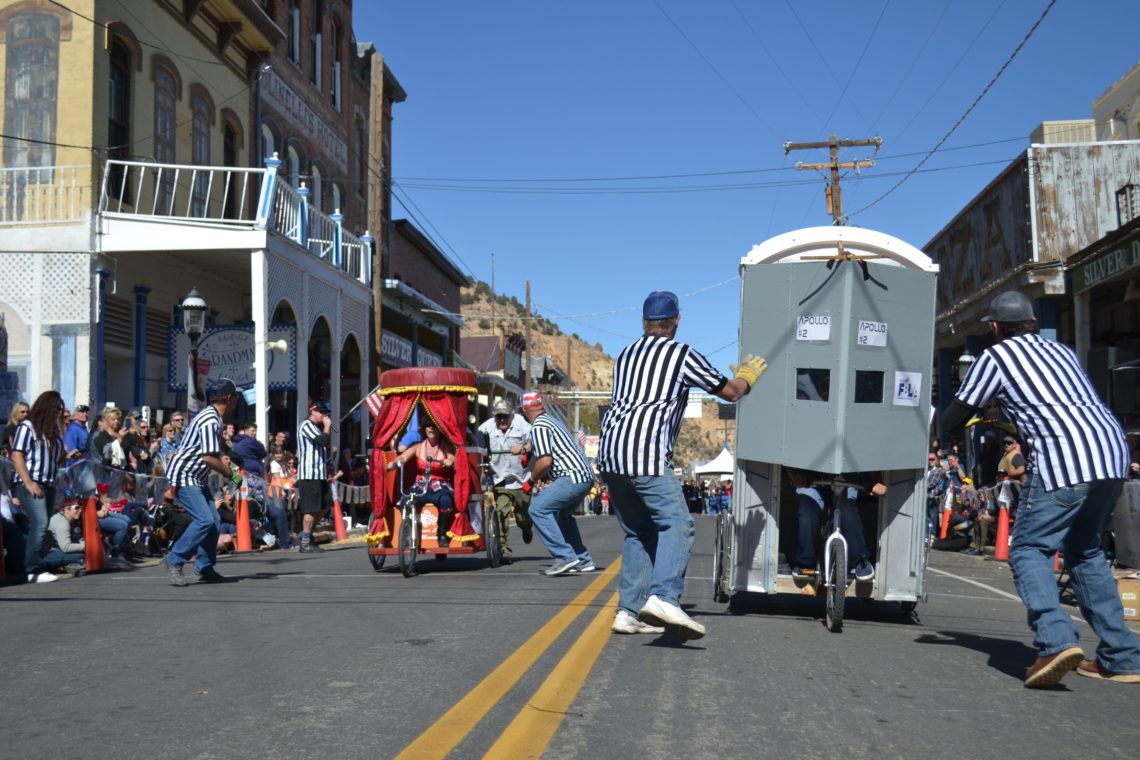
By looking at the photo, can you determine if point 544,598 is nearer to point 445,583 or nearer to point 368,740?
point 445,583

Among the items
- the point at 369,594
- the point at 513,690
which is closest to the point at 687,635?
the point at 513,690

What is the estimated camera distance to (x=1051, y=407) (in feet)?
21.7

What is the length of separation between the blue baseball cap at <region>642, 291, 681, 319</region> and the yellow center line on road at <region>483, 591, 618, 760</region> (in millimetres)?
2014

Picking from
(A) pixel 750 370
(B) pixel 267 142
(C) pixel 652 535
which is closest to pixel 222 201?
(B) pixel 267 142

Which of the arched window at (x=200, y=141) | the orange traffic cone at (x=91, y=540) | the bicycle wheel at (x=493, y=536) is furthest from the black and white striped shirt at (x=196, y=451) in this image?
the arched window at (x=200, y=141)

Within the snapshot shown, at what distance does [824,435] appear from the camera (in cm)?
838

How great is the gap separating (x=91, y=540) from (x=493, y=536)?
14.1 ft

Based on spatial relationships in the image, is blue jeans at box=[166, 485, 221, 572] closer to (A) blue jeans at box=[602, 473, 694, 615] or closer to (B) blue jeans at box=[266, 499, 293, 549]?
(A) blue jeans at box=[602, 473, 694, 615]

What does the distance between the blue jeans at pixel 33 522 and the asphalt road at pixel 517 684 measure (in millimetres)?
2185

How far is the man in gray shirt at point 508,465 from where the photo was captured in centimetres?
1334

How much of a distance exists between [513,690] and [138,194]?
1600 centimetres

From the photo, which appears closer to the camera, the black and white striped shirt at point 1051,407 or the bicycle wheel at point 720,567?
the black and white striped shirt at point 1051,407

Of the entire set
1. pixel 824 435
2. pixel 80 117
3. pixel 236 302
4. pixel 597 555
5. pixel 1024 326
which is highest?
pixel 80 117

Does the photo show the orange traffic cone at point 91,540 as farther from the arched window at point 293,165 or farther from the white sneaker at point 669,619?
the arched window at point 293,165
